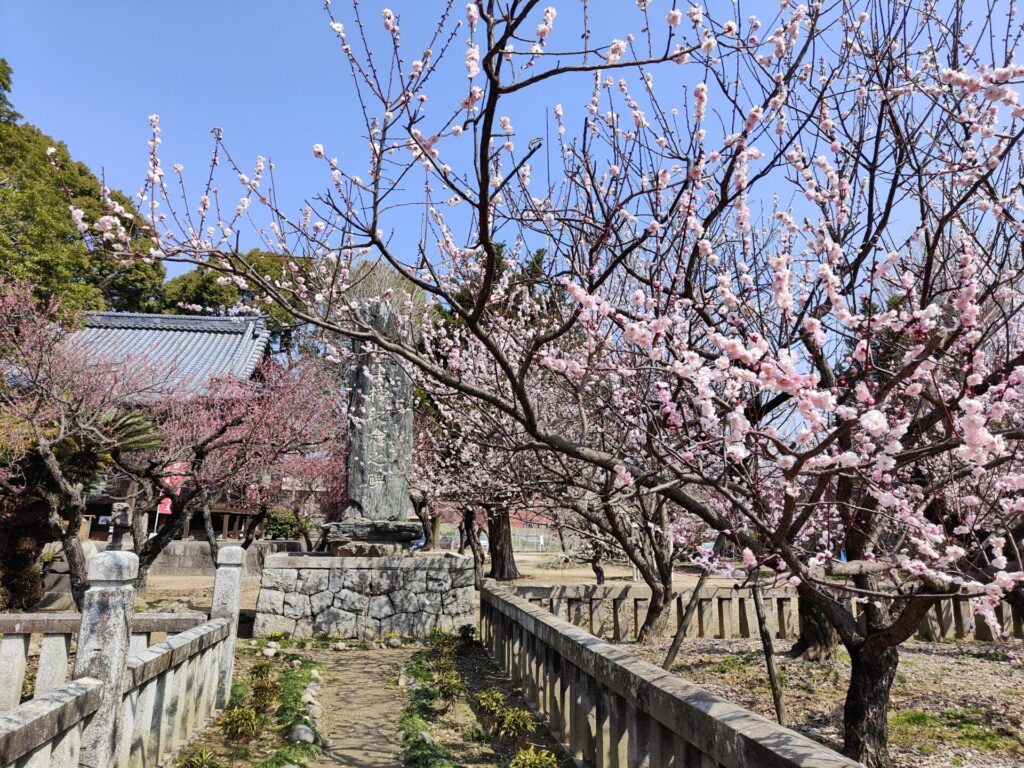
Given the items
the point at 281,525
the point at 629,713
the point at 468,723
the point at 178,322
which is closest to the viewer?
the point at 629,713

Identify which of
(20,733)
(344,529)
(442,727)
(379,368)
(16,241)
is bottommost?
(442,727)

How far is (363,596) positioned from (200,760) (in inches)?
244

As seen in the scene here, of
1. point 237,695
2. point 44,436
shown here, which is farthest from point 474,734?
point 44,436

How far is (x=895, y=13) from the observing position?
428cm

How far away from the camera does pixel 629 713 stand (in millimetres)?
3805

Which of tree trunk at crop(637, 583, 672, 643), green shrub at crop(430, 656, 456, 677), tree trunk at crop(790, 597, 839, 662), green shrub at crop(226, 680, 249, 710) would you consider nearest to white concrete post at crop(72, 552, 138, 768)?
green shrub at crop(226, 680, 249, 710)

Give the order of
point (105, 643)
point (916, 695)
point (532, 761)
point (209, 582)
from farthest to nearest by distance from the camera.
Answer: point (209, 582)
point (916, 695)
point (532, 761)
point (105, 643)

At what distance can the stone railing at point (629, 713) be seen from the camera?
8.44ft

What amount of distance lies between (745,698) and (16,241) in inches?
624

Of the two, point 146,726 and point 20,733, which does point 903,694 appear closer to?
point 146,726

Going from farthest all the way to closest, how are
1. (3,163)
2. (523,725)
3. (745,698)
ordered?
1. (3,163)
2. (745,698)
3. (523,725)

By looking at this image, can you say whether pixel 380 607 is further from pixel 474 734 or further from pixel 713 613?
pixel 474 734

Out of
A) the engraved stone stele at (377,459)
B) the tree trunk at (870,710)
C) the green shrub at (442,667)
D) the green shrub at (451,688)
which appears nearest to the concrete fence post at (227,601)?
the green shrub at (451,688)

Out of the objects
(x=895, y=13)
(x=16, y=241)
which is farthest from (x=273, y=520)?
(x=895, y=13)
